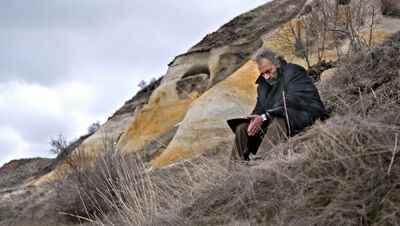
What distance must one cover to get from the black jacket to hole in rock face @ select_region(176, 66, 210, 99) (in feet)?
30.6

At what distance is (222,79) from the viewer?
13.2 meters

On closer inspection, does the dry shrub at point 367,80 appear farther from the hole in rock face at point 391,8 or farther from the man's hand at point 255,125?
the hole in rock face at point 391,8

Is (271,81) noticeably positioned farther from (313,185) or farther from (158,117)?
(158,117)

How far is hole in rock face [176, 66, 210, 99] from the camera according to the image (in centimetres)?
1373

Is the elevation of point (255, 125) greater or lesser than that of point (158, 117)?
lesser

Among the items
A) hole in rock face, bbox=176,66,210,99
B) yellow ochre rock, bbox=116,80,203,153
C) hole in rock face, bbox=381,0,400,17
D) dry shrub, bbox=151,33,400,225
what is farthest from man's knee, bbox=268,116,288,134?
hole in rock face, bbox=176,66,210,99

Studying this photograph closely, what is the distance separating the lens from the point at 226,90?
10.4 metres

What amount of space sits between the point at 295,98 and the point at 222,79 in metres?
9.56

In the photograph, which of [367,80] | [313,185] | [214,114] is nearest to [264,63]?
[367,80]

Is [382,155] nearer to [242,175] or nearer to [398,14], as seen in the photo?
[242,175]

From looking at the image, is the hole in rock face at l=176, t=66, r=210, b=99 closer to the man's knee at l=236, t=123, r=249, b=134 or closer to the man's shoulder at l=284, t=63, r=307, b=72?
the man's shoulder at l=284, t=63, r=307, b=72

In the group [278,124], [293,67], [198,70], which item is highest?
[198,70]

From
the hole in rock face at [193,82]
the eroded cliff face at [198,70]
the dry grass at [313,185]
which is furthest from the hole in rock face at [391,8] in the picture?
the dry grass at [313,185]

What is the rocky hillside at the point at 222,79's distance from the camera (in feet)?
27.3
